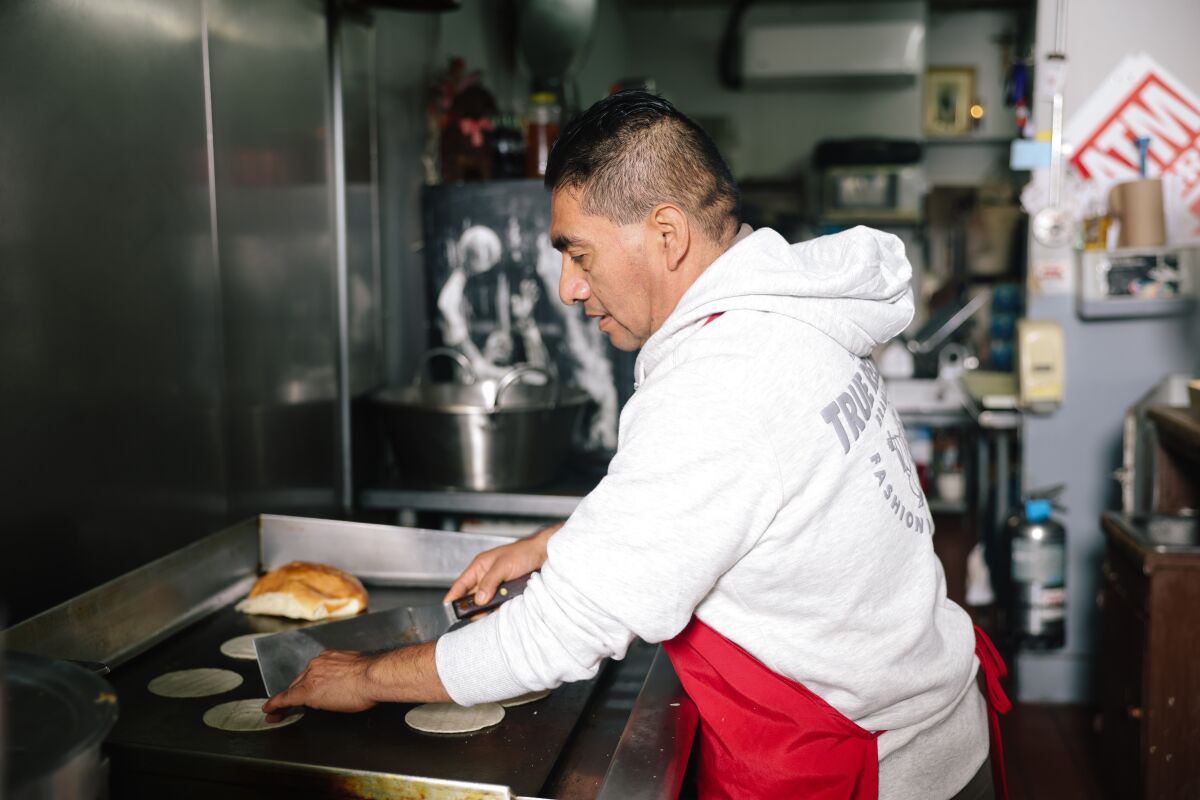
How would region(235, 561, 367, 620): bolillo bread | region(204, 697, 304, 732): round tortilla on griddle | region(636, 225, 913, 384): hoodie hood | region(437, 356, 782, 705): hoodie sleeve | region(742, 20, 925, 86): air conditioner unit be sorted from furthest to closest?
region(742, 20, 925, 86): air conditioner unit
region(235, 561, 367, 620): bolillo bread
region(204, 697, 304, 732): round tortilla on griddle
region(636, 225, 913, 384): hoodie hood
region(437, 356, 782, 705): hoodie sleeve

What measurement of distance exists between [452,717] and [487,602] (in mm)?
205

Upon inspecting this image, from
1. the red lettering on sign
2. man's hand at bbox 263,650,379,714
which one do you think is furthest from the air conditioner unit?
man's hand at bbox 263,650,379,714

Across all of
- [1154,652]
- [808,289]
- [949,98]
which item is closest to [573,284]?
[808,289]

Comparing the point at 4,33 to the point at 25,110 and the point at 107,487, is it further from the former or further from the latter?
the point at 107,487

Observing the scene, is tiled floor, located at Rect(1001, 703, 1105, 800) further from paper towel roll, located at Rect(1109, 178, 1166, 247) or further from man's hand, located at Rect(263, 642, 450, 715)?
man's hand, located at Rect(263, 642, 450, 715)

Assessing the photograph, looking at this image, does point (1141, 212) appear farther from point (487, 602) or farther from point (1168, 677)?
point (487, 602)

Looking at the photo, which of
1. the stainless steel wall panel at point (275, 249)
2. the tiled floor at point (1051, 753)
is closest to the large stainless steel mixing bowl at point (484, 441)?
the stainless steel wall panel at point (275, 249)

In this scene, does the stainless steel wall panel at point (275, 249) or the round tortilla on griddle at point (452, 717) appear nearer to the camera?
the round tortilla on griddle at point (452, 717)

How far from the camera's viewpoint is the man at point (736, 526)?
108cm

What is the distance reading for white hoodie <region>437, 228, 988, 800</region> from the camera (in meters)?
1.07

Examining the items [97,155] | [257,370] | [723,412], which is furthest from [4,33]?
[723,412]

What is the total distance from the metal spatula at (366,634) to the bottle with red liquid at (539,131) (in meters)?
1.64

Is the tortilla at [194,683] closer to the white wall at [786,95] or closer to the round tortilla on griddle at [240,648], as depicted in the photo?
the round tortilla on griddle at [240,648]

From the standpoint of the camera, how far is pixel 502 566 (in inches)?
62.3
